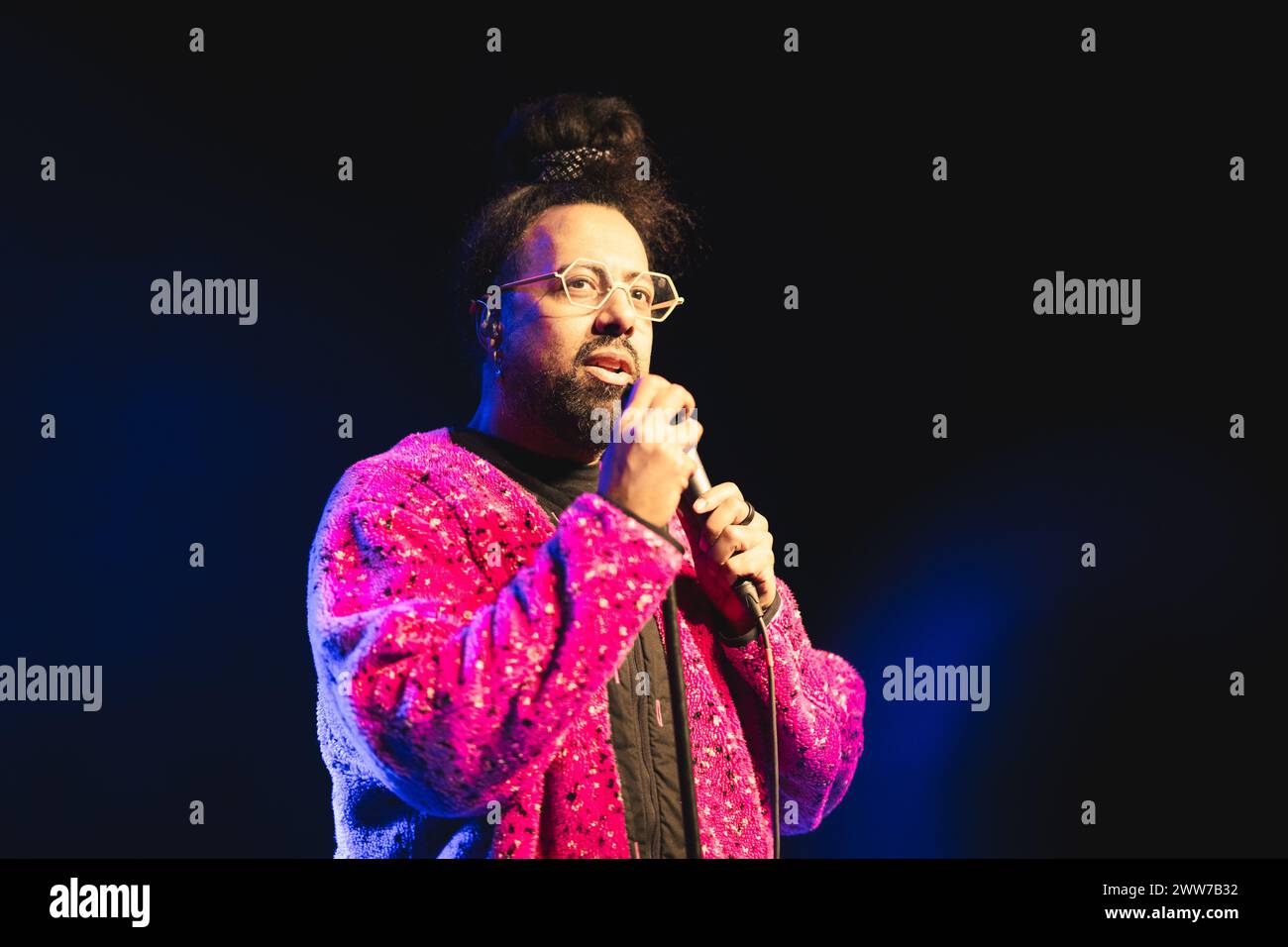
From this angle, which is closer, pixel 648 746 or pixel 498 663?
pixel 498 663

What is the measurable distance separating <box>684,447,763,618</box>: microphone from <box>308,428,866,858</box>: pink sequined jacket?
0.11 metres

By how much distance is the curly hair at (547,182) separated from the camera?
1.70 meters

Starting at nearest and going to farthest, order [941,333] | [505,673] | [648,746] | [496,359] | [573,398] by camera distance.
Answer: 1. [505,673]
2. [648,746]
3. [573,398]
4. [496,359]
5. [941,333]

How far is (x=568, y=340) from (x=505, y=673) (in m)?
0.56

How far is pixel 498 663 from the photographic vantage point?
113 centimetres

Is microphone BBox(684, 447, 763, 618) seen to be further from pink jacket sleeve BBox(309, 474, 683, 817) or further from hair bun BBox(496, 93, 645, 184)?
hair bun BBox(496, 93, 645, 184)

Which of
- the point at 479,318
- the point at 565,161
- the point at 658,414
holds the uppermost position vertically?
the point at 565,161

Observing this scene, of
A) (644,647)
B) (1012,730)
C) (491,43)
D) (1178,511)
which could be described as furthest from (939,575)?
(491,43)

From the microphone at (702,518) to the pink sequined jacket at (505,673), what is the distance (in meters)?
0.11

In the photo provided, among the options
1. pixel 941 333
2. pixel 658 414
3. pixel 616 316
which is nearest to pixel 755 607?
pixel 658 414

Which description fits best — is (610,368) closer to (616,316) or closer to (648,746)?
(616,316)

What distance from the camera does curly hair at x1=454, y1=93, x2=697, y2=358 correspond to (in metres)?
1.70

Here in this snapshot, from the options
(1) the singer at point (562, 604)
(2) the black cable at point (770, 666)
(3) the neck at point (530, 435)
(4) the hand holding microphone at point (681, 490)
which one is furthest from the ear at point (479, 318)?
(2) the black cable at point (770, 666)

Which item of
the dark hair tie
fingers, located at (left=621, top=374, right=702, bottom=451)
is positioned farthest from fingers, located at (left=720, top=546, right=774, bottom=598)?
the dark hair tie
